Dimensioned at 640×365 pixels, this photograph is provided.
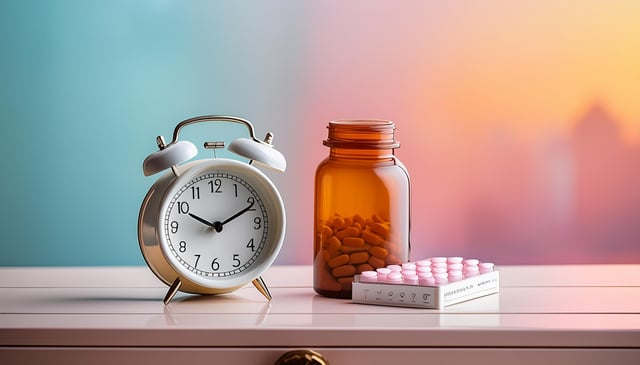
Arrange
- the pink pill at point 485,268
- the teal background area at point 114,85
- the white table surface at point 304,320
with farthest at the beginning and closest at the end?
1. the teal background area at point 114,85
2. the pink pill at point 485,268
3. the white table surface at point 304,320

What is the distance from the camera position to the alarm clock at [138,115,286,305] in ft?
4.57

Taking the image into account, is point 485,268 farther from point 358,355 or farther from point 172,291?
point 172,291

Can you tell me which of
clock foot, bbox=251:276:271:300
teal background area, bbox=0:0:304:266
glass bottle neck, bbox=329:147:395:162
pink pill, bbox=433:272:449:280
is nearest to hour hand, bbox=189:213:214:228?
clock foot, bbox=251:276:271:300

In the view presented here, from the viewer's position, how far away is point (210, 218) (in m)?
1.42

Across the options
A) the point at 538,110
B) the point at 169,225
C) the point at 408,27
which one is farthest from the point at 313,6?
the point at 169,225

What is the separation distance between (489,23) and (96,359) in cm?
104

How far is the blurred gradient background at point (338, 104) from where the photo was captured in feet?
6.14

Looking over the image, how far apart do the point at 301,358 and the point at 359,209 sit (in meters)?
0.31

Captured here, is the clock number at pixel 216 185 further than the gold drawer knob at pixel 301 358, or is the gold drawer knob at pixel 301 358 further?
the clock number at pixel 216 185

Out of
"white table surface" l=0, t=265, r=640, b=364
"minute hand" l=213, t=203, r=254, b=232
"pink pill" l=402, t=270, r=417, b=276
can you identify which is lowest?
"white table surface" l=0, t=265, r=640, b=364

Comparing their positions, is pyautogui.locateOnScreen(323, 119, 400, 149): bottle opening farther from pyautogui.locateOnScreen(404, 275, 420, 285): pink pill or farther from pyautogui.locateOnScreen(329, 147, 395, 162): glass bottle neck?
pyautogui.locateOnScreen(404, 275, 420, 285): pink pill

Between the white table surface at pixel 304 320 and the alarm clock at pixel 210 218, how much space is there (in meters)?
0.04

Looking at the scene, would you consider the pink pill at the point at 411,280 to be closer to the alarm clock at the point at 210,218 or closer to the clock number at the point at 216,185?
the alarm clock at the point at 210,218

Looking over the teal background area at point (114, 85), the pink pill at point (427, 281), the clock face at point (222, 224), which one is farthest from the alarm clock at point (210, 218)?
the teal background area at point (114, 85)
